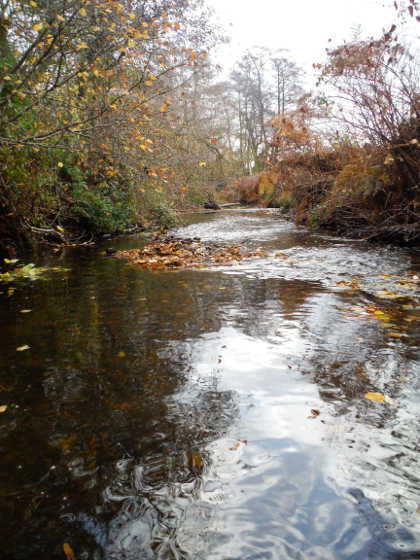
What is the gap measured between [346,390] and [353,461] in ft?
2.09

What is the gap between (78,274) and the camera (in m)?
6.29

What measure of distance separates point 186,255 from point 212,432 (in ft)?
20.7

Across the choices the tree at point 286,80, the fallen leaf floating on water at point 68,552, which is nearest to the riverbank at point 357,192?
the fallen leaf floating on water at point 68,552

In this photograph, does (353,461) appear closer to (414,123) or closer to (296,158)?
(414,123)

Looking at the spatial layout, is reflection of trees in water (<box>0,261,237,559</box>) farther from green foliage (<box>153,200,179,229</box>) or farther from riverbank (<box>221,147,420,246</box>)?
green foliage (<box>153,200,179,229</box>)

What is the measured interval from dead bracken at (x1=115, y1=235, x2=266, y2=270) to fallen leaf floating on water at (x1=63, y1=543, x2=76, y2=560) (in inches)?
222

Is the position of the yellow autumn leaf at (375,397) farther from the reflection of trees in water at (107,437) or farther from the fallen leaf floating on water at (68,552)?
the fallen leaf floating on water at (68,552)

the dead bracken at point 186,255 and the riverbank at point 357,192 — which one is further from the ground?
the riverbank at point 357,192

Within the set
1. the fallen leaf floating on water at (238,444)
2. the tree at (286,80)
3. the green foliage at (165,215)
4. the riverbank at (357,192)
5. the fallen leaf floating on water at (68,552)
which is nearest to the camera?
the fallen leaf floating on water at (68,552)

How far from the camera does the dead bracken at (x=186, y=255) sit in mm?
7070

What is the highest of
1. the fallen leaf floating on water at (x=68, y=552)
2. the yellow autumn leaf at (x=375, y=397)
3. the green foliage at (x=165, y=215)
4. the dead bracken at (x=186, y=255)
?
the green foliage at (x=165, y=215)

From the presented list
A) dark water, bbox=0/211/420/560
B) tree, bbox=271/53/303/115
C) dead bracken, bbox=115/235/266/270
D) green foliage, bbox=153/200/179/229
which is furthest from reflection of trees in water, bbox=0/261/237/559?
tree, bbox=271/53/303/115

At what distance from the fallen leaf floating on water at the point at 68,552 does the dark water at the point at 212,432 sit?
0.02m

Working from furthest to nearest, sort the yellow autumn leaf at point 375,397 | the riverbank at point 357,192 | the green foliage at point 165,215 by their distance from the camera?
the green foliage at point 165,215
the riverbank at point 357,192
the yellow autumn leaf at point 375,397
